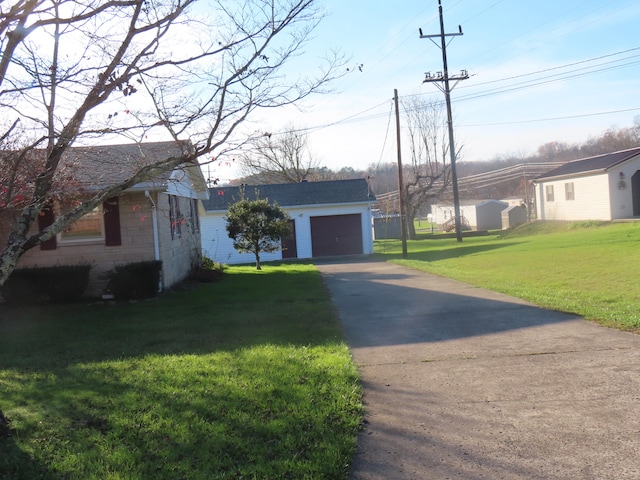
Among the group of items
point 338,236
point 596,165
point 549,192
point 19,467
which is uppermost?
point 596,165

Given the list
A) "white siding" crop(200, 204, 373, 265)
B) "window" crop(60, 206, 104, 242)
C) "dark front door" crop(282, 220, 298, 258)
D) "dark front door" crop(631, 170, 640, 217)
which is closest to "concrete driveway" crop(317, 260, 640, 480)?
"window" crop(60, 206, 104, 242)

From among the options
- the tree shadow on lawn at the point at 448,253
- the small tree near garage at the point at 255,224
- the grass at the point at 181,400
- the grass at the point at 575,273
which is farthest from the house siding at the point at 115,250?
the tree shadow on lawn at the point at 448,253

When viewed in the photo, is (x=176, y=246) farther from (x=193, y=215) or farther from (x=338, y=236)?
(x=338, y=236)

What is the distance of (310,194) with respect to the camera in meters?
32.6

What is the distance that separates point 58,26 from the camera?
6676 millimetres

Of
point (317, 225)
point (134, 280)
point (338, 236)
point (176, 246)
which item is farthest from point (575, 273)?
point (317, 225)

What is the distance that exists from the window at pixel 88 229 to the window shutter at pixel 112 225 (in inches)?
7.2

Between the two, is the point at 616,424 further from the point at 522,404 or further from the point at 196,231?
the point at 196,231

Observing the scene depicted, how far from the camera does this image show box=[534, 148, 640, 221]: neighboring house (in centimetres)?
2900

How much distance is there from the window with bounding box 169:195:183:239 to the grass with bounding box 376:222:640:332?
7.76m

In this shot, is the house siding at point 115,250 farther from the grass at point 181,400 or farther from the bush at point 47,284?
the grass at point 181,400

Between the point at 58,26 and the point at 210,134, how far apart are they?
85.1 inches

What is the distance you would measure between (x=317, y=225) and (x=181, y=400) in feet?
89.1

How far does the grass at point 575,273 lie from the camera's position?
9.34 meters
